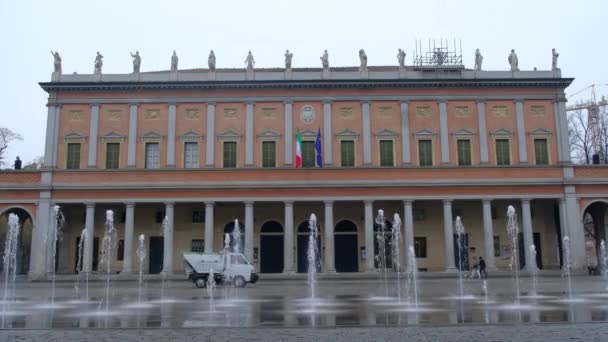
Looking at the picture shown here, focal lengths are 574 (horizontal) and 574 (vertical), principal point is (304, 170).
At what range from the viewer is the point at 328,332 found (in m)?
10.9

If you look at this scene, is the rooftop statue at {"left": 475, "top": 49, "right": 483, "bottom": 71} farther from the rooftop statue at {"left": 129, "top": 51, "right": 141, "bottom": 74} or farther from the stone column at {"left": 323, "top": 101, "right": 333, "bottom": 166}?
the rooftop statue at {"left": 129, "top": 51, "right": 141, "bottom": 74}

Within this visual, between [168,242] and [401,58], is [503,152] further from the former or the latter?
[168,242]

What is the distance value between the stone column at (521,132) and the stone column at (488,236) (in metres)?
3.65

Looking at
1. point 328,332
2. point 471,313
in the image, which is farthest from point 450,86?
point 328,332

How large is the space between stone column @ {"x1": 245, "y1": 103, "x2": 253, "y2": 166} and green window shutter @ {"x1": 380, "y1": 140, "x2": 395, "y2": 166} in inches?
325

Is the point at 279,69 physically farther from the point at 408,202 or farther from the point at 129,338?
the point at 129,338

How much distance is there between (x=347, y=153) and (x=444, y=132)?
628 centimetres

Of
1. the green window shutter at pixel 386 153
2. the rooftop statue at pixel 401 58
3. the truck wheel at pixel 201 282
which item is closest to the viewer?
the truck wheel at pixel 201 282

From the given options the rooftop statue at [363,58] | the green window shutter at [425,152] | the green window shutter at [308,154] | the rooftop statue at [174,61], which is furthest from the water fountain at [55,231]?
the green window shutter at [425,152]

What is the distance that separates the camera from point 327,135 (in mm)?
36469

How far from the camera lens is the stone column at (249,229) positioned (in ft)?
114

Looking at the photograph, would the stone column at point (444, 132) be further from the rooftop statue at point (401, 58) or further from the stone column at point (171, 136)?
the stone column at point (171, 136)

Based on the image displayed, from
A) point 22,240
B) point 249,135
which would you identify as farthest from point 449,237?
point 22,240

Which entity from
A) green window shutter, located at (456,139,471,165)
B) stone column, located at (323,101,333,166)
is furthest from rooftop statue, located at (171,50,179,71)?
green window shutter, located at (456,139,471,165)
